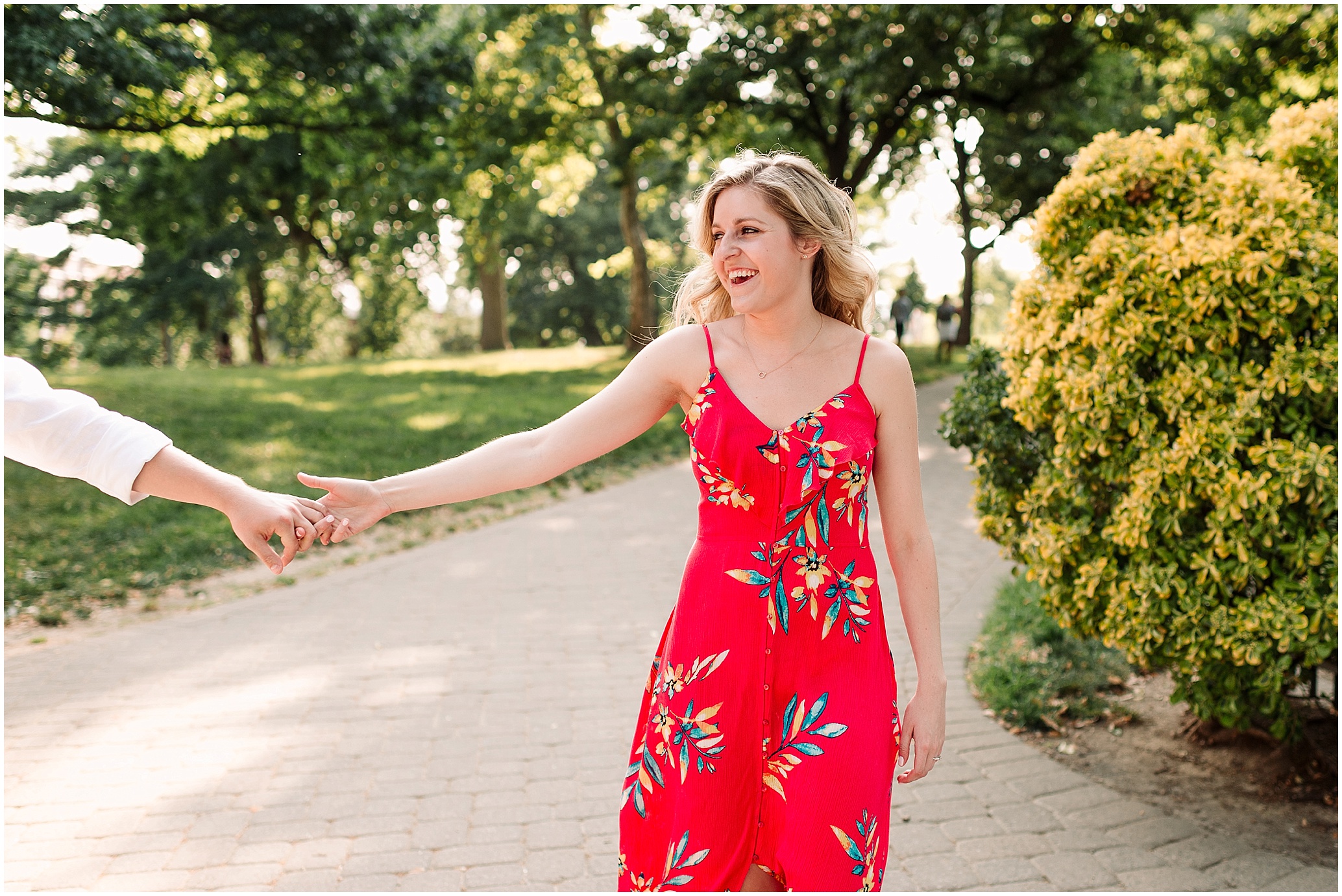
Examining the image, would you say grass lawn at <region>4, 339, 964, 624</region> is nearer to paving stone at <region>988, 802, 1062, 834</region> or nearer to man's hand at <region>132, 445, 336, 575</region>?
man's hand at <region>132, 445, 336, 575</region>

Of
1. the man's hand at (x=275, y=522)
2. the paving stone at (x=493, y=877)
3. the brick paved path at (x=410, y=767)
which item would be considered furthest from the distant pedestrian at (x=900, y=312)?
the man's hand at (x=275, y=522)

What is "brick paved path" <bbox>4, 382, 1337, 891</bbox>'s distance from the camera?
→ 367 centimetres

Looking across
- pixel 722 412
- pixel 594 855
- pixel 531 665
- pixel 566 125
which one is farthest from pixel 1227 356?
pixel 566 125

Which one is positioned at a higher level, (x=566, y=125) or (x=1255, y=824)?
(x=566, y=125)

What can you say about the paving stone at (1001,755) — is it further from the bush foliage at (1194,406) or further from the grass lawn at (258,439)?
the grass lawn at (258,439)

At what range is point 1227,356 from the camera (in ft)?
12.5

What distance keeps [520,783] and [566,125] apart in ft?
65.0

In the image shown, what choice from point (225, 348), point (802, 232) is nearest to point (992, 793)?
point (802, 232)

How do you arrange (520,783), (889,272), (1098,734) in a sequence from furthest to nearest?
(889,272) → (1098,734) → (520,783)

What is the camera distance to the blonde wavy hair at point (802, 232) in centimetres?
241

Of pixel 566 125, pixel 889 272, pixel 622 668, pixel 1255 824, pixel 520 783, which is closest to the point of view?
pixel 1255 824

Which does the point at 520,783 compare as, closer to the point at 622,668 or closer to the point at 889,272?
the point at 622,668

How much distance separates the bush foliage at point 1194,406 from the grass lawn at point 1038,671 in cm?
98

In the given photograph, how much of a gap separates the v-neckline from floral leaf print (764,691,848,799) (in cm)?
66
